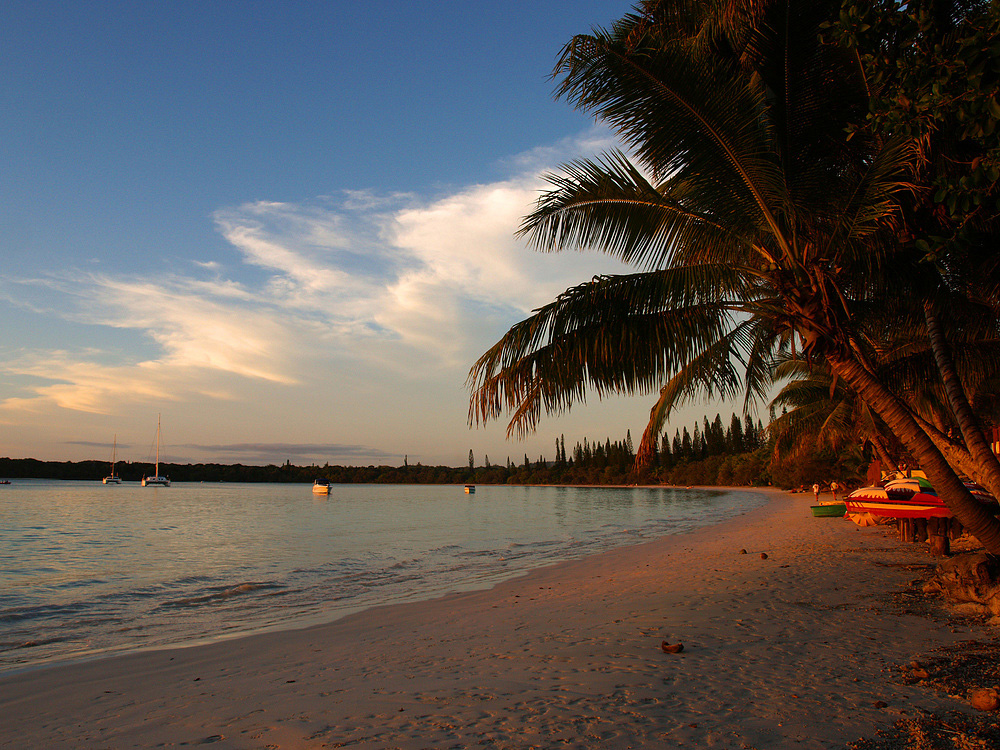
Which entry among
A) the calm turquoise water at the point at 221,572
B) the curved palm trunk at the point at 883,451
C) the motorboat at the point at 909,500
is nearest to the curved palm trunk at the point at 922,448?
the motorboat at the point at 909,500

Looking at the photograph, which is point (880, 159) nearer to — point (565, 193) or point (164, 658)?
point (565, 193)

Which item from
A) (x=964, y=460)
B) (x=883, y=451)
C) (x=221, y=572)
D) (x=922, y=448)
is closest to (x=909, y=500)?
(x=964, y=460)

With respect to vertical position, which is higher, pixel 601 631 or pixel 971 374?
pixel 971 374

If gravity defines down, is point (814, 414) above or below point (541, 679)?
above

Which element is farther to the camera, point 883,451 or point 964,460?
point 883,451

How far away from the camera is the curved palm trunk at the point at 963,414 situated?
688 cm

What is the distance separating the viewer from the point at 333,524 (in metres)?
32.4

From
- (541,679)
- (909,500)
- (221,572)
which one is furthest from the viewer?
(221,572)

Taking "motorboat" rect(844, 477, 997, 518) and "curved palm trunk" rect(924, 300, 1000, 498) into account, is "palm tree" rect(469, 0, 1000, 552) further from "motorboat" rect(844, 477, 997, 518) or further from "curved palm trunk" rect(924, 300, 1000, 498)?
"motorboat" rect(844, 477, 997, 518)

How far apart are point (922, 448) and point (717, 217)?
3.57 metres

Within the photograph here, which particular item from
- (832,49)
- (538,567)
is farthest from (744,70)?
(538,567)

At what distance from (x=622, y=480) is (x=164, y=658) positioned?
125 metres

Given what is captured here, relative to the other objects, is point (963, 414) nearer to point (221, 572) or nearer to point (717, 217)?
point (717, 217)

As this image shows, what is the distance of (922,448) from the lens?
22.0 feet
